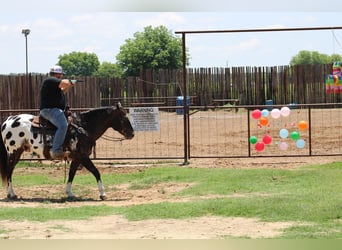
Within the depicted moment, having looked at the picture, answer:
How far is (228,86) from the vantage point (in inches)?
1474

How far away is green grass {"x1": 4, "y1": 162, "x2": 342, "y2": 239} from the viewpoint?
9383 mm

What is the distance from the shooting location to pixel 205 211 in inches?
398

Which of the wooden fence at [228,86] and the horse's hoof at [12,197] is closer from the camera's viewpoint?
the horse's hoof at [12,197]

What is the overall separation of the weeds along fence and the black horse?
3.22 meters

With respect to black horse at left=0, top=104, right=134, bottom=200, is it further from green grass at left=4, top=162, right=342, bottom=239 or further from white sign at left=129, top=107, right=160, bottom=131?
white sign at left=129, top=107, right=160, bottom=131

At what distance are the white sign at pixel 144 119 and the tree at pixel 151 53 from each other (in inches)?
1632

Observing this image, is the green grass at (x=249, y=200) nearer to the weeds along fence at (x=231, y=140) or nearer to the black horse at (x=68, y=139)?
the black horse at (x=68, y=139)

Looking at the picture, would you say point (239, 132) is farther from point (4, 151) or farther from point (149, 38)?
point (149, 38)

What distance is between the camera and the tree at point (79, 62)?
114m

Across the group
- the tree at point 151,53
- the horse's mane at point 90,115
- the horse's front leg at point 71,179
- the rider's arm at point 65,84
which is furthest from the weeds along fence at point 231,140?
the tree at point 151,53

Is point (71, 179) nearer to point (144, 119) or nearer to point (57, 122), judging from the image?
point (57, 122)

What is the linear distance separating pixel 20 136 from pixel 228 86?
2554 centimetres

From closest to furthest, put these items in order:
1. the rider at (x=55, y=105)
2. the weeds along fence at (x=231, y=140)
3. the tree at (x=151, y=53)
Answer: the rider at (x=55, y=105) < the weeds along fence at (x=231, y=140) < the tree at (x=151, y=53)

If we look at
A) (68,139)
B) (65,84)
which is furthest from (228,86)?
(65,84)
